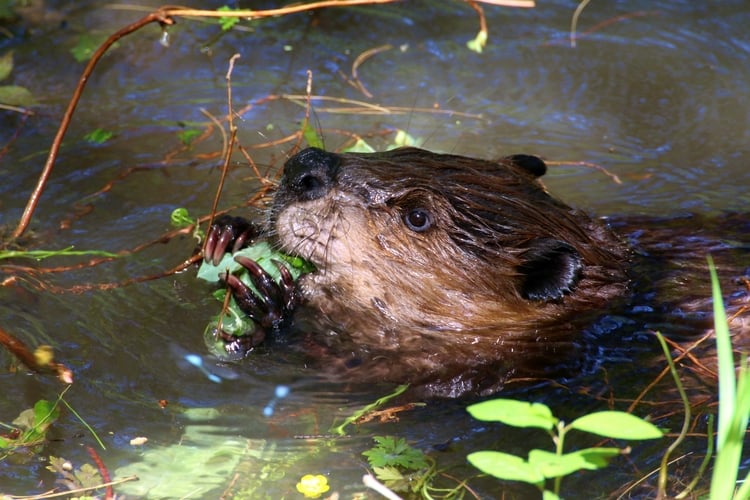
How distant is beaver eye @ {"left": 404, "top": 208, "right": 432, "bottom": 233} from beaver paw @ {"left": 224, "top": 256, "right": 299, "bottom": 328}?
1.54ft

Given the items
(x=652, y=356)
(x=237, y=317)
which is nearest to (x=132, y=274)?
(x=237, y=317)

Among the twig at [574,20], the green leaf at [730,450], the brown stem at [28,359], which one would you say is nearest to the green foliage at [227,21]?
the twig at [574,20]

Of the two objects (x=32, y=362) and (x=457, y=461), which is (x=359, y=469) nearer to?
(x=457, y=461)

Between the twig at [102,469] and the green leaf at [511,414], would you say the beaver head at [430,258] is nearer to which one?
the twig at [102,469]

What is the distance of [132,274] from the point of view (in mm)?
4156

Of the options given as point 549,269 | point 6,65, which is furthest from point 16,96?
point 549,269

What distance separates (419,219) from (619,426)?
1.52 metres

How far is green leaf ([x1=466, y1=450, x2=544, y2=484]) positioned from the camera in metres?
2.17

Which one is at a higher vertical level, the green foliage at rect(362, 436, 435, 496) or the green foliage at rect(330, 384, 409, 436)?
the green foliage at rect(362, 436, 435, 496)

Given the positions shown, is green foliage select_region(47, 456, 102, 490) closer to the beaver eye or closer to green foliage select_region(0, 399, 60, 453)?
green foliage select_region(0, 399, 60, 453)

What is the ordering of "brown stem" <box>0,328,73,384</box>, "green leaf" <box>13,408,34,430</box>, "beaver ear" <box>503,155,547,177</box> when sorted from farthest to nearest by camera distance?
1. "beaver ear" <box>503,155,547,177</box>
2. "brown stem" <box>0,328,73,384</box>
3. "green leaf" <box>13,408,34,430</box>

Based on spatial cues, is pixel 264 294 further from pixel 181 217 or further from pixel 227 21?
pixel 227 21

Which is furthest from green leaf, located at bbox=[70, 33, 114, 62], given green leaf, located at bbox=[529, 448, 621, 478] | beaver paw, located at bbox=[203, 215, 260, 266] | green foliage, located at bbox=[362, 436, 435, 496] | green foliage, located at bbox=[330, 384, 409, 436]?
green leaf, located at bbox=[529, 448, 621, 478]

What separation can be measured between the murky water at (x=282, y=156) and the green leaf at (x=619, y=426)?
0.91m
